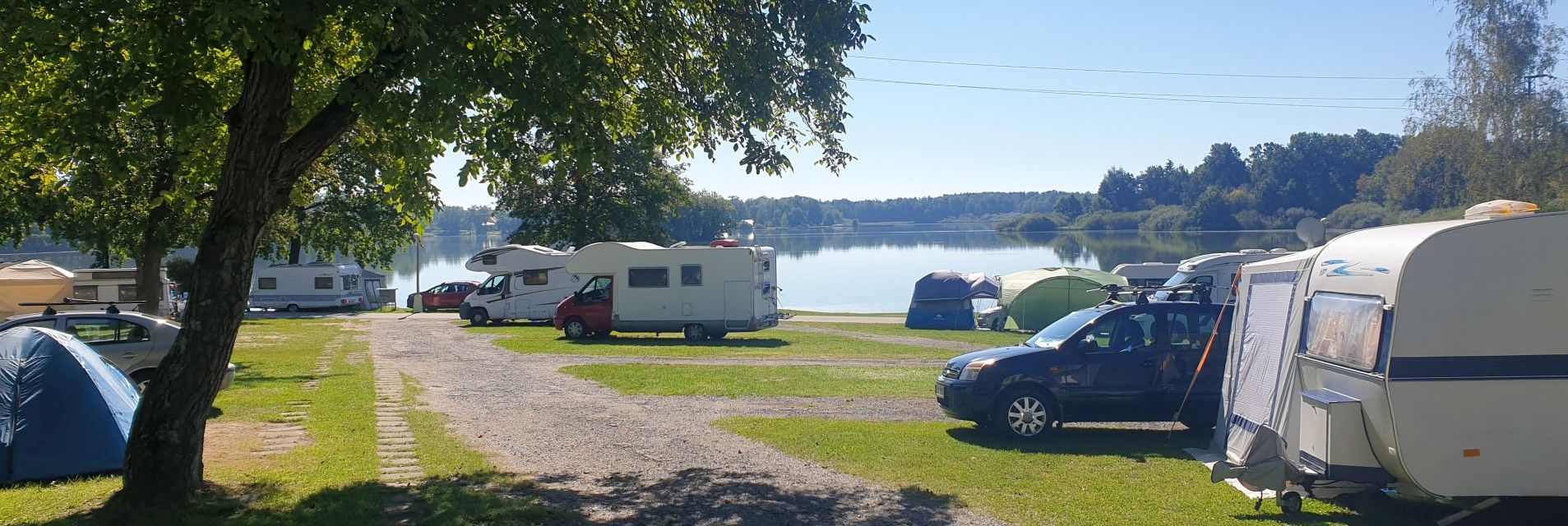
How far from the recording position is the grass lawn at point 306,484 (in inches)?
274

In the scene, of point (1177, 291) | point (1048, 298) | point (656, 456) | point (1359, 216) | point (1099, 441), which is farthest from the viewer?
point (1359, 216)

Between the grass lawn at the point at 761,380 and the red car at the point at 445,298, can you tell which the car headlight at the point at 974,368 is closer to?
the grass lawn at the point at 761,380

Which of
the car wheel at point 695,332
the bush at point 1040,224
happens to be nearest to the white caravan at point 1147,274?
the car wheel at point 695,332

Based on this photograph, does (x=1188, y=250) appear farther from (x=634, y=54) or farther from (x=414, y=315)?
(x=634, y=54)

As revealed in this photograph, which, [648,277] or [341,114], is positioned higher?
[341,114]

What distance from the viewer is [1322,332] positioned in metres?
7.63

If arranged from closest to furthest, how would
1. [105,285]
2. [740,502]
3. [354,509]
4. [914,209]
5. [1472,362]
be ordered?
[1472,362] < [354,509] < [740,502] < [105,285] < [914,209]

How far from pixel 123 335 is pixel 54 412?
5.04 metres

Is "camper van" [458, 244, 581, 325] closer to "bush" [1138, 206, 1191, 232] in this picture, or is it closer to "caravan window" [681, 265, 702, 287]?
"caravan window" [681, 265, 702, 287]

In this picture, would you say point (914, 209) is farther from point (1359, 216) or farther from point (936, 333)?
point (936, 333)

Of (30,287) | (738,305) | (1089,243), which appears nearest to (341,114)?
A: (738,305)

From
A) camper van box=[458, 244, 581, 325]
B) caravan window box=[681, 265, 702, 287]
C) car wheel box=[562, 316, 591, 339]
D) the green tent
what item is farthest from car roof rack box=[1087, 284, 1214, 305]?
camper van box=[458, 244, 581, 325]

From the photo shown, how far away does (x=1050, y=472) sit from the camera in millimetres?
9336

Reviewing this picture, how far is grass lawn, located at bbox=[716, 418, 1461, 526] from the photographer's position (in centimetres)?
760
